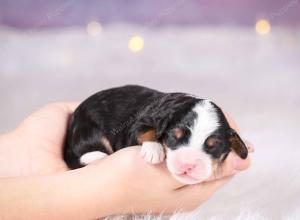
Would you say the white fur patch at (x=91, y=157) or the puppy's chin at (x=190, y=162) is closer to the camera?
the puppy's chin at (x=190, y=162)

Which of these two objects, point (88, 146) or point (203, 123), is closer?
point (203, 123)

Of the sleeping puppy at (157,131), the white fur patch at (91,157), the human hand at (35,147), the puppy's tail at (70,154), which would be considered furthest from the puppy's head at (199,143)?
the human hand at (35,147)

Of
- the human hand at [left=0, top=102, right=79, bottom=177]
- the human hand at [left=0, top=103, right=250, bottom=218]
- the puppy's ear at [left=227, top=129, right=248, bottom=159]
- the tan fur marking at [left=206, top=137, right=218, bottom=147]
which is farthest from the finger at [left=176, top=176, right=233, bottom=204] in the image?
the human hand at [left=0, top=102, right=79, bottom=177]

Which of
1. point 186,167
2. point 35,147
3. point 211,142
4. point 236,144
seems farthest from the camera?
point 35,147

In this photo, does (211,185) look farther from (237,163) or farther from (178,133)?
(178,133)

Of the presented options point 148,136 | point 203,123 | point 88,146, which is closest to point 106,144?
point 88,146

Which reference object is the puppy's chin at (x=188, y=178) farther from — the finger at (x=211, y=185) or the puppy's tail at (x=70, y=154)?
the puppy's tail at (x=70, y=154)
